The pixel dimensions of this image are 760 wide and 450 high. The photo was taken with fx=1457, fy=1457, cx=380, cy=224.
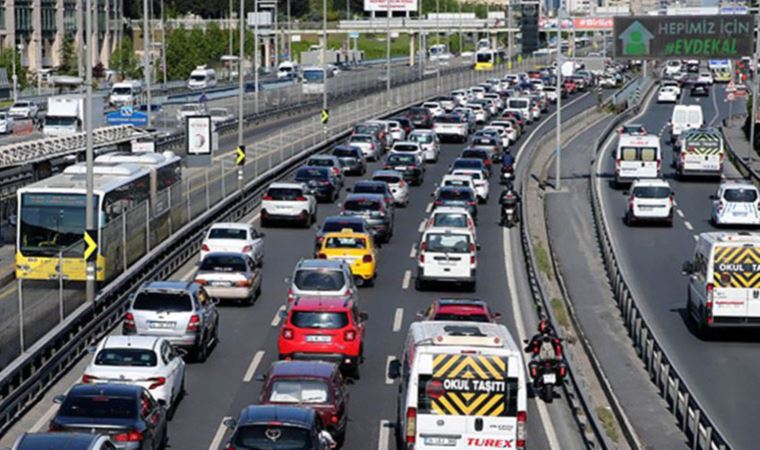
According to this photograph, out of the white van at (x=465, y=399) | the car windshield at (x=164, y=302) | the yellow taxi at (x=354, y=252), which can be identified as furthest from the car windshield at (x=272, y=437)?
the yellow taxi at (x=354, y=252)

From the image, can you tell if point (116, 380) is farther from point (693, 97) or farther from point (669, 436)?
point (693, 97)

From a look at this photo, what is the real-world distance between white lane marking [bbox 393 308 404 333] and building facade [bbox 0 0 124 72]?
9106 cm

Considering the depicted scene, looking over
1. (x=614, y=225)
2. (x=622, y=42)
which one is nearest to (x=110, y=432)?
(x=614, y=225)

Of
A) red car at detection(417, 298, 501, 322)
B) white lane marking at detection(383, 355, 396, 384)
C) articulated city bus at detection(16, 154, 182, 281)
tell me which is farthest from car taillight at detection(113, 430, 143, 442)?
articulated city bus at detection(16, 154, 182, 281)

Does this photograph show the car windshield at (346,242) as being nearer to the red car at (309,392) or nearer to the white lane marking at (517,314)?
the white lane marking at (517,314)

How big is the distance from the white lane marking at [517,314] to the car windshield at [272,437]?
584 cm

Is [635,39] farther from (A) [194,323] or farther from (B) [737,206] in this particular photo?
(A) [194,323]

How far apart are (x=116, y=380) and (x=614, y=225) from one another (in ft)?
103

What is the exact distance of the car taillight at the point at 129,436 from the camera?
2058 cm

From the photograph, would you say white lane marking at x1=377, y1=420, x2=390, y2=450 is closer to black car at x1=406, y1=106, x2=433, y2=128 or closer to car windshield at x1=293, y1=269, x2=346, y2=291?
car windshield at x1=293, y1=269, x2=346, y2=291

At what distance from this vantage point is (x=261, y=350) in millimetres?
30891

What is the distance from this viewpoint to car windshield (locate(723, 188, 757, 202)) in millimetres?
51125

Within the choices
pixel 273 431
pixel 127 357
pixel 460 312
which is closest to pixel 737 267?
pixel 460 312

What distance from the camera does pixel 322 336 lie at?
91.6 ft
